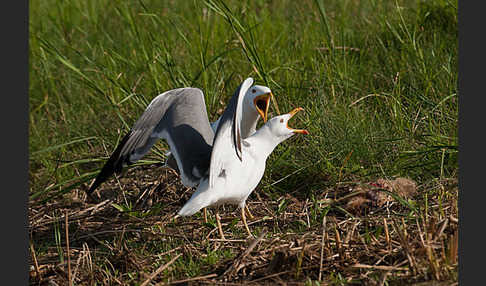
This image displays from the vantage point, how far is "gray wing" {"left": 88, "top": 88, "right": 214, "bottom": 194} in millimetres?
3818

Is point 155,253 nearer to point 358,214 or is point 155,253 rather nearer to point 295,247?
point 295,247

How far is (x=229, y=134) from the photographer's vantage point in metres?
3.47

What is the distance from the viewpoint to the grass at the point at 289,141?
3457 mm

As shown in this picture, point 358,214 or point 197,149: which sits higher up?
point 197,149

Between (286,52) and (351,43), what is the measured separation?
0.62 metres

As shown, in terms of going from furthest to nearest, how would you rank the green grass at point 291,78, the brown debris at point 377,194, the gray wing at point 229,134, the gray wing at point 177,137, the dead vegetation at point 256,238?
the green grass at point 291,78 < the brown debris at point 377,194 < the gray wing at point 177,137 < the gray wing at point 229,134 < the dead vegetation at point 256,238

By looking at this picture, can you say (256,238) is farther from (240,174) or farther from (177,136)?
(177,136)

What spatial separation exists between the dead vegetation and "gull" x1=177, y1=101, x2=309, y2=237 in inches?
11.3

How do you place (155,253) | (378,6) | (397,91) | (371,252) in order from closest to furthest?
(371,252) < (155,253) < (397,91) < (378,6)

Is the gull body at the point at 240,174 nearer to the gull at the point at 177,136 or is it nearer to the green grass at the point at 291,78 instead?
the gull at the point at 177,136

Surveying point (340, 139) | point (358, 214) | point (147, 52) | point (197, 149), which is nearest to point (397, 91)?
point (340, 139)

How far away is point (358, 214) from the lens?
3928 millimetres

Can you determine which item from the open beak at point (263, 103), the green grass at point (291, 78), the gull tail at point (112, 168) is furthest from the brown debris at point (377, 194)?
the gull tail at point (112, 168)

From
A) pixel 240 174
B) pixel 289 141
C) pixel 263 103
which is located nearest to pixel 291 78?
pixel 289 141
